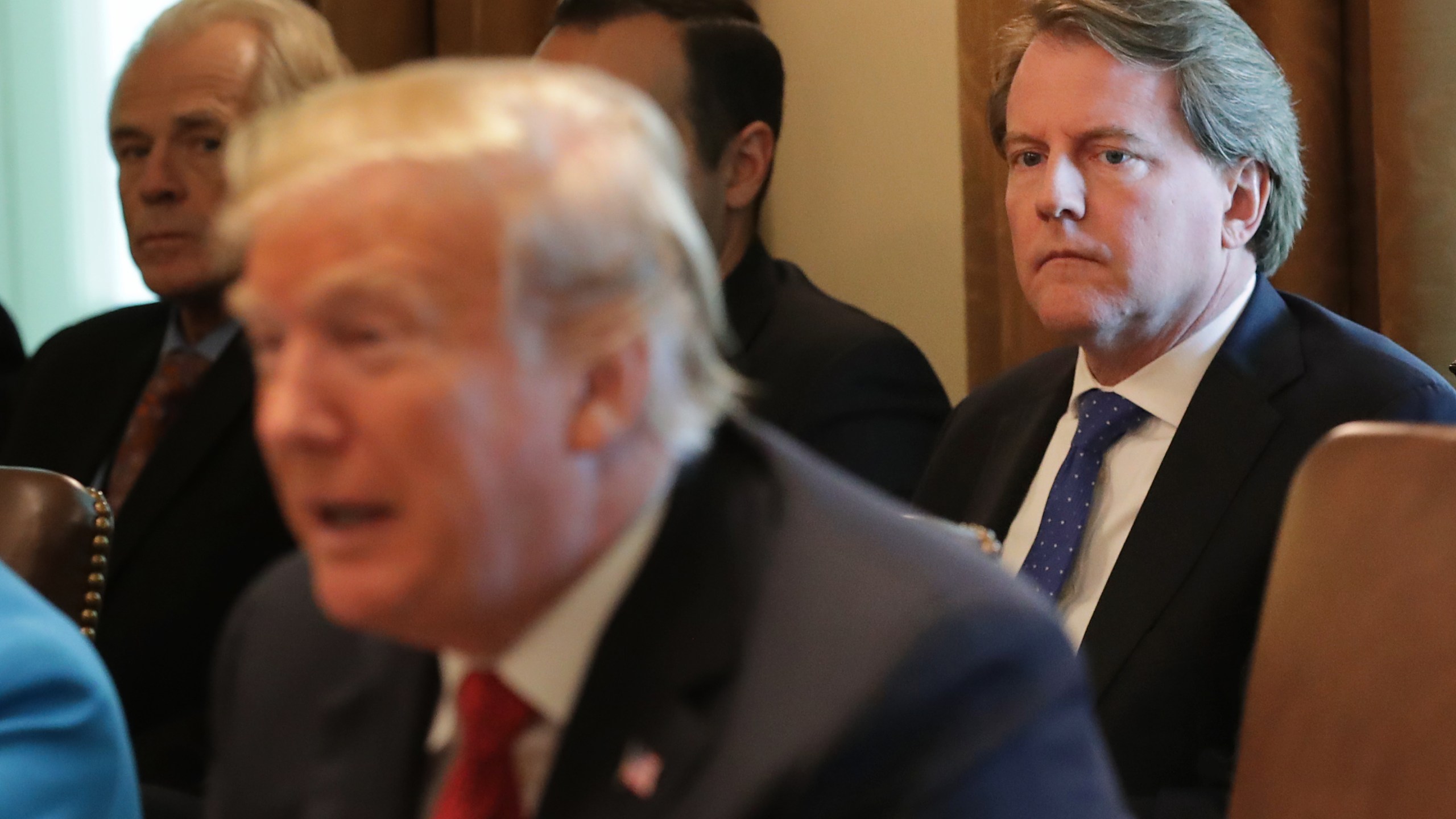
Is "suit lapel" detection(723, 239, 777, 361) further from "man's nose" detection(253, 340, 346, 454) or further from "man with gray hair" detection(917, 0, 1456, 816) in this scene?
"man's nose" detection(253, 340, 346, 454)

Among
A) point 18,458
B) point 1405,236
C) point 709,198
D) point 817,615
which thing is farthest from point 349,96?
point 18,458

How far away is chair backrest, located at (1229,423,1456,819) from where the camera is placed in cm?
115

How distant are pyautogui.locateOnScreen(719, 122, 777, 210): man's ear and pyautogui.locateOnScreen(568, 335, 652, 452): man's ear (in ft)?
5.23

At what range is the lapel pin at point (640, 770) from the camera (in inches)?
31.5

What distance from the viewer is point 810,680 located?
791 mm

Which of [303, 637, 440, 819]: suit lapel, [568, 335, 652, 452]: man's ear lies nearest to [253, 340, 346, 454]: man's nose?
[568, 335, 652, 452]: man's ear

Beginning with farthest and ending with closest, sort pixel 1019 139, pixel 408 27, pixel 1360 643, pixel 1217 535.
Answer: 1. pixel 408 27
2. pixel 1019 139
3. pixel 1217 535
4. pixel 1360 643

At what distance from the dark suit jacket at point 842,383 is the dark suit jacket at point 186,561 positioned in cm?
65

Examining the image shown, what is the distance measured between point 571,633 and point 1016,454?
3.72 feet

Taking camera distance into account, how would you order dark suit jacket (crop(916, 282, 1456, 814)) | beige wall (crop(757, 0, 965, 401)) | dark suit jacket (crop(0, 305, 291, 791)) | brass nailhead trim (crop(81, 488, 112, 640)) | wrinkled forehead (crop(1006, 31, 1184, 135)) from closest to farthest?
dark suit jacket (crop(916, 282, 1456, 814)) < brass nailhead trim (crop(81, 488, 112, 640)) < wrinkled forehead (crop(1006, 31, 1184, 135)) < dark suit jacket (crop(0, 305, 291, 791)) < beige wall (crop(757, 0, 965, 401))

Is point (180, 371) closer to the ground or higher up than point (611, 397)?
closer to the ground

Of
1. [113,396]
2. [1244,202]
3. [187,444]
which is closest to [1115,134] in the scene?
[1244,202]

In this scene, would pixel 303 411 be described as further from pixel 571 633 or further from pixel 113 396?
pixel 113 396

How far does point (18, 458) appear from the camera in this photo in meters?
2.43
